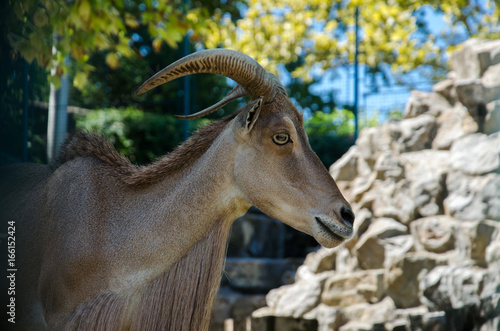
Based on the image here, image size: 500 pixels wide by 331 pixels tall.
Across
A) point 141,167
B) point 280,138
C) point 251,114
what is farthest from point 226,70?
point 141,167

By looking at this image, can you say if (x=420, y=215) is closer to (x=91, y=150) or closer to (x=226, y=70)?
(x=226, y=70)

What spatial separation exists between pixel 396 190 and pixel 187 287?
5756 mm

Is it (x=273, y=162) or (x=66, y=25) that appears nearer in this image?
(x=273, y=162)

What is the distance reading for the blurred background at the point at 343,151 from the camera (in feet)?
17.9

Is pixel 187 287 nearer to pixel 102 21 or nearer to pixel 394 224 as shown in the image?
pixel 102 21

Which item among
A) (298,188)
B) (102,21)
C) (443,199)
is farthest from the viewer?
(443,199)

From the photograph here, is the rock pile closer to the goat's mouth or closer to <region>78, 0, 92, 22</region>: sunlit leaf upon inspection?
the goat's mouth

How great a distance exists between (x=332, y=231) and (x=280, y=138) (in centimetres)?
66

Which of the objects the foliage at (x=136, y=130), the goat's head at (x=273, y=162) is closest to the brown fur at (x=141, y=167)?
the goat's head at (x=273, y=162)

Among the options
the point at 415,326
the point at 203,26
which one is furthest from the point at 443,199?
the point at 203,26

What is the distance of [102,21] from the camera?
20.0 feet

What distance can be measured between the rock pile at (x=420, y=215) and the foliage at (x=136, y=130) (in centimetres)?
476

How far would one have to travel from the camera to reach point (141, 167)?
3877 mm

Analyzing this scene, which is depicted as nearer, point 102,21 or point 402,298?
point 102,21
